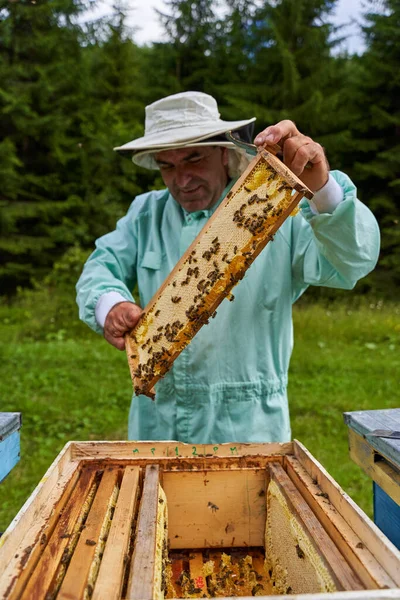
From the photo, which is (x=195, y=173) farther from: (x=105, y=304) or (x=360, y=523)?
(x=360, y=523)

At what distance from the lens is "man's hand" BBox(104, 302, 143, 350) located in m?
2.10

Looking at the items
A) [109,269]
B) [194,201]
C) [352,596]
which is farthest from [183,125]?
[352,596]

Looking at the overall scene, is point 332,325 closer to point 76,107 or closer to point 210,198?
point 210,198

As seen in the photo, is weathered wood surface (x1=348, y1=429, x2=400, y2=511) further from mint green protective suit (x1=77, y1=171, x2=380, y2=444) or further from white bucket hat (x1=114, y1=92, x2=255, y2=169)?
white bucket hat (x1=114, y1=92, x2=255, y2=169)

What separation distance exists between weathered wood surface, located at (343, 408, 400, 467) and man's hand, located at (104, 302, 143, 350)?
2.79 feet

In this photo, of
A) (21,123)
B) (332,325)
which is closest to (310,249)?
(332,325)

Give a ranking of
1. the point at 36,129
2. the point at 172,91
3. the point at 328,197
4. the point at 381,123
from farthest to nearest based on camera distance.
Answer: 1. the point at 172,91
2. the point at 381,123
3. the point at 36,129
4. the point at 328,197

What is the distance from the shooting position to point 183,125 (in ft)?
7.80

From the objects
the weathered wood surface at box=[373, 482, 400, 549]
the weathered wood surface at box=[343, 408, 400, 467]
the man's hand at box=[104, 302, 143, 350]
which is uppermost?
the man's hand at box=[104, 302, 143, 350]

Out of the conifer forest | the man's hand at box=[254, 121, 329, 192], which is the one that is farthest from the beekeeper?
the conifer forest

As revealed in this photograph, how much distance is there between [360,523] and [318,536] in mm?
101

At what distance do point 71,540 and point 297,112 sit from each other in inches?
581

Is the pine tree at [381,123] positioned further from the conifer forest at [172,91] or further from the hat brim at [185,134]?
the hat brim at [185,134]

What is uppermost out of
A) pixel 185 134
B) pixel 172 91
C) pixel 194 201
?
pixel 172 91
